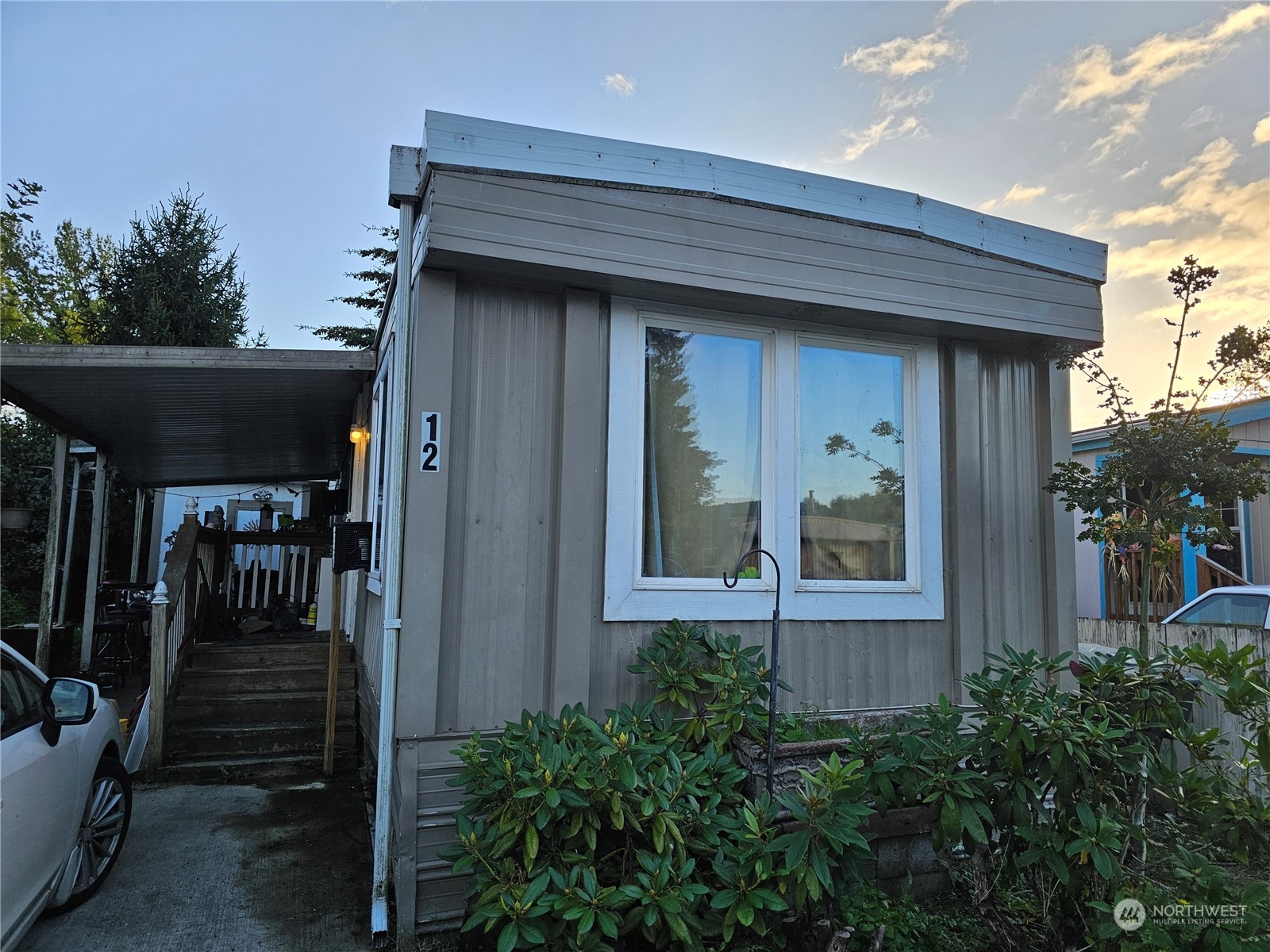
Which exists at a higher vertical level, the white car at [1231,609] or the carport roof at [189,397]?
the carport roof at [189,397]

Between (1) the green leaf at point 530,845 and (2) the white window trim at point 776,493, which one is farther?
(2) the white window trim at point 776,493

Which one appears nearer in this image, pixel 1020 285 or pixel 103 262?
pixel 1020 285

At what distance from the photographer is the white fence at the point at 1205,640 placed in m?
4.11

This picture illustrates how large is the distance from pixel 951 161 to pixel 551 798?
6.56m

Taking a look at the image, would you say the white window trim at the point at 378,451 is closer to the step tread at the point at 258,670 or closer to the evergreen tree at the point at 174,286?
the step tread at the point at 258,670

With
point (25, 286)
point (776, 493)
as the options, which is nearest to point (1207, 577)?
point (776, 493)

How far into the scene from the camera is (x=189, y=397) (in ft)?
18.7

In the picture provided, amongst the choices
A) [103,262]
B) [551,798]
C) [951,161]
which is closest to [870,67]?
[951,161]

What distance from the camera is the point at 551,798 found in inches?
96.3

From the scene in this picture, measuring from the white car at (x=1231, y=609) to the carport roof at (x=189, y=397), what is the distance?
709 centimetres

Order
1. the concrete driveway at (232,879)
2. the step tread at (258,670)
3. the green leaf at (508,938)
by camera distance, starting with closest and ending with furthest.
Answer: the green leaf at (508,938) → the concrete driveway at (232,879) → the step tread at (258,670)

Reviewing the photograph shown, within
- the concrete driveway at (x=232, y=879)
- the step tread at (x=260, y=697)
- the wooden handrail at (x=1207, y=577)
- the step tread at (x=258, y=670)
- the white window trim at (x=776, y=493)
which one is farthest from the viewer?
the wooden handrail at (x=1207, y=577)

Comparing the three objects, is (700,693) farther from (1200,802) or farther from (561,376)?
(1200,802)

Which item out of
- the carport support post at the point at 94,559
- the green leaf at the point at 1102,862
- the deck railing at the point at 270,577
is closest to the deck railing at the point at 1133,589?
the green leaf at the point at 1102,862
